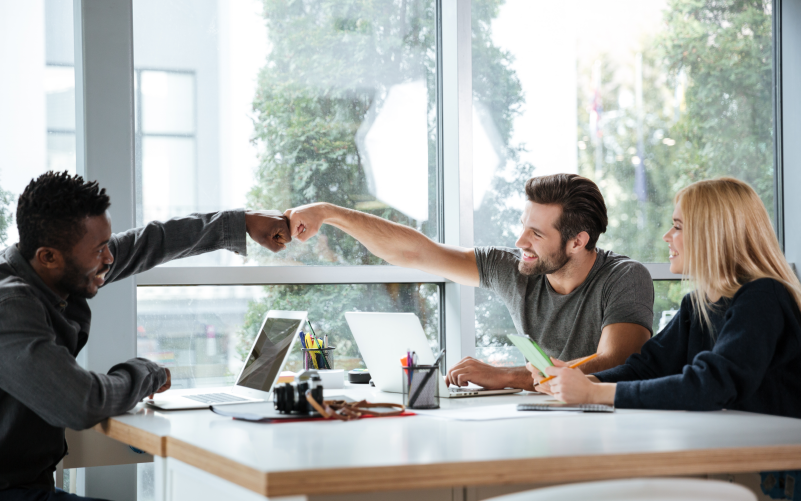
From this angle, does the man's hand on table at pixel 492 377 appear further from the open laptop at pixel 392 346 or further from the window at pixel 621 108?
the window at pixel 621 108

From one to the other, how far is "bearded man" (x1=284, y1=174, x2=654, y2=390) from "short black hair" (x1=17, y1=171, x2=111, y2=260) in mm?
889

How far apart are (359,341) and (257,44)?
1.42 metres

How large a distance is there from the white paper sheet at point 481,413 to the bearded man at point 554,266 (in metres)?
0.64

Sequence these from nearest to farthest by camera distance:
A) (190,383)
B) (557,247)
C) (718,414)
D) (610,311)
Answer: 1. (718,414)
2. (610,311)
3. (557,247)
4. (190,383)

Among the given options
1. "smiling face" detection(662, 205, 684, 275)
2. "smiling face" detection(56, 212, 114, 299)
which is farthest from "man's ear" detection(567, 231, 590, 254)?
"smiling face" detection(56, 212, 114, 299)

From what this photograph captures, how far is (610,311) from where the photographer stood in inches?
89.5

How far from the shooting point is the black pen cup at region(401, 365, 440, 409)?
1656 mm

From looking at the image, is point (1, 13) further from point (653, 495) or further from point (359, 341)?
point (653, 495)

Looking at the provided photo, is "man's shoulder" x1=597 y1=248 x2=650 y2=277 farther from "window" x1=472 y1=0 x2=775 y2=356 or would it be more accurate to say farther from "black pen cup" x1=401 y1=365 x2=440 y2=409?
"black pen cup" x1=401 y1=365 x2=440 y2=409

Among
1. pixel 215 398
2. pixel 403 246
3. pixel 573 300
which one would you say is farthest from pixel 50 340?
pixel 573 300

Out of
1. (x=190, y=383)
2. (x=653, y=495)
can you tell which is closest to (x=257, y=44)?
(x=190, y=383)

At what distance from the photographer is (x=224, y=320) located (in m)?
2.72

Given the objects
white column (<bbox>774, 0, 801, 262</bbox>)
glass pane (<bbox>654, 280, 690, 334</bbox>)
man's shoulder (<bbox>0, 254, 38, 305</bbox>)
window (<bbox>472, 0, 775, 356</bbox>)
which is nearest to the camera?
man's shoulder (<bbox>0, 254, 38, 305</bbox>)

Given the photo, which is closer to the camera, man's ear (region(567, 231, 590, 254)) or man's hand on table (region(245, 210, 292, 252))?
man's hand on table (region(245, 210, 292, 252))
